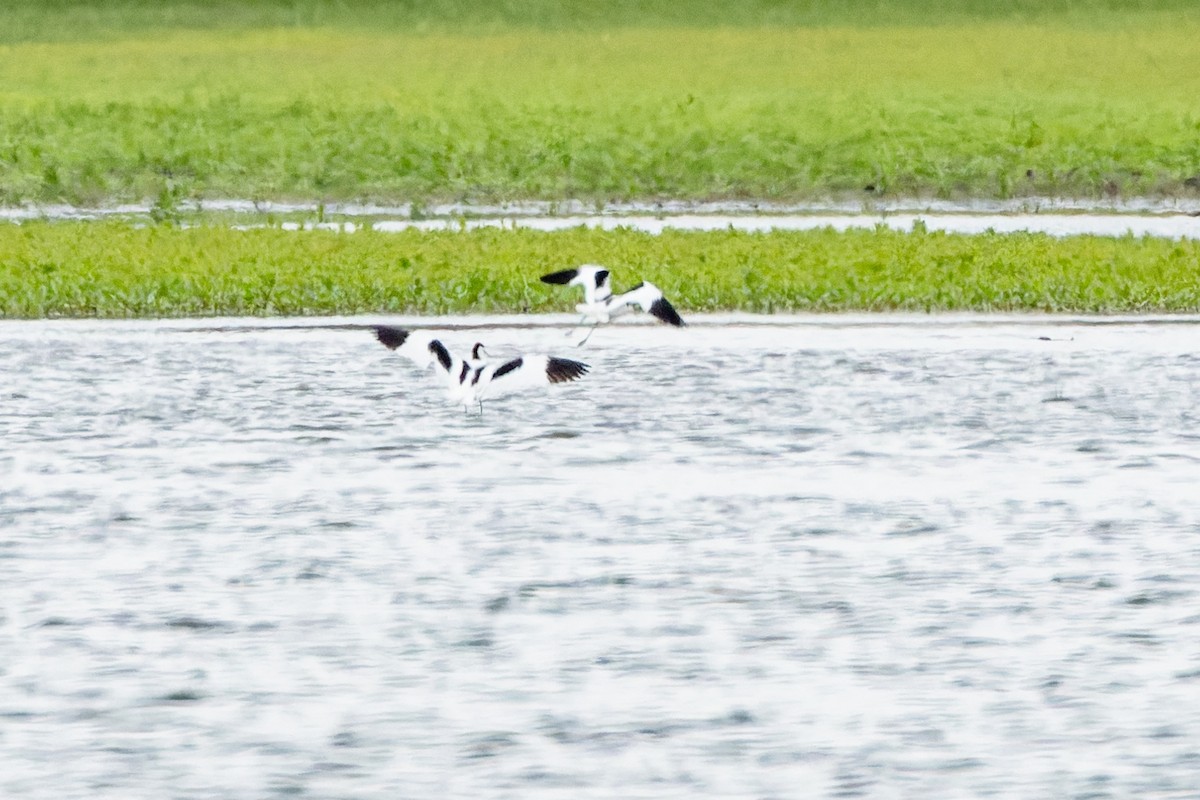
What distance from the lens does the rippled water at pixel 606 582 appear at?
688 centimetres

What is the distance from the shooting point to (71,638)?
26.8ft

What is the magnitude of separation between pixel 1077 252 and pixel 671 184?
40.3 ft

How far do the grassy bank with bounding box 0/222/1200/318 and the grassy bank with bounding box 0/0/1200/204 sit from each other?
31.5 feet

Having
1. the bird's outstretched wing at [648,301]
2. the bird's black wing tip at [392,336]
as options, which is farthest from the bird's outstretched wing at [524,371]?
the bird's outstretched wing at [648,301]

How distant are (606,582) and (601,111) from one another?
32954 millimetres

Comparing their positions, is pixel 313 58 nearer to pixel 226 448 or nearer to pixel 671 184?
pixel 671 184

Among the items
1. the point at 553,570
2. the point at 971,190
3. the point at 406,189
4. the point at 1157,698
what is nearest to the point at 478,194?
the point at 406,189

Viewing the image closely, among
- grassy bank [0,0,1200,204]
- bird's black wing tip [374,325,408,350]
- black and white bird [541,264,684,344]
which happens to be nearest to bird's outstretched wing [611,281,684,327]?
black and white bird [541,264,684,344]

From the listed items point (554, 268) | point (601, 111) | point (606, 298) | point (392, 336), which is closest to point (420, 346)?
point (392, 336)

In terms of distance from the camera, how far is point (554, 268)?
68.4 feet

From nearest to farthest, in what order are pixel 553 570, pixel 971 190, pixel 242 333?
1. pixel 553 570
2. pixel 242 333
3. pixel 971 190

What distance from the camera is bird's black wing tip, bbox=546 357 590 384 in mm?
12422

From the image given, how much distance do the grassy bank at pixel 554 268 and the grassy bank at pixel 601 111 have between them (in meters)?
9.59

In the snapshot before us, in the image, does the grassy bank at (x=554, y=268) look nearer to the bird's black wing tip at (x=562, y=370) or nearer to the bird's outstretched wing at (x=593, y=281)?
the bird's outstretched wing at (x=593, y=281)
